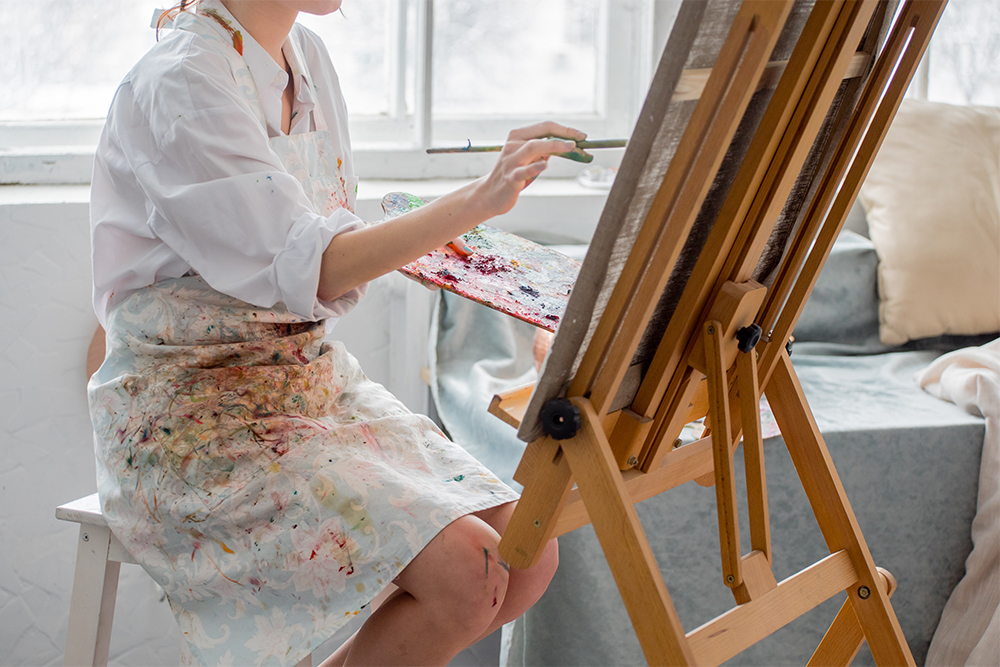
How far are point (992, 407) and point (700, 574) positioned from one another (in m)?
0.64

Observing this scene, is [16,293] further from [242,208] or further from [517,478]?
[517,478]

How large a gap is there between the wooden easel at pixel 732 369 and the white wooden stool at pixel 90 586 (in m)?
0.52

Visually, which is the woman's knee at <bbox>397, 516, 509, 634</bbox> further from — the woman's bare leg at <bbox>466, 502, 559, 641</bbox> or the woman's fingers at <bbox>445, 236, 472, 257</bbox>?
the woman's fingers at <bbox>445, 236, 472, 257</bbox>

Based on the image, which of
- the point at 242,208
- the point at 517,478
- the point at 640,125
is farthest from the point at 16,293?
the point at 640,125

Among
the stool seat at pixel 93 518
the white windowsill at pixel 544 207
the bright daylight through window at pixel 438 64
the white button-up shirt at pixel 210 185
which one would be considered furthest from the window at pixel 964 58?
the stool seat at pixel 93 518

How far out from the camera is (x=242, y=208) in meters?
0.92

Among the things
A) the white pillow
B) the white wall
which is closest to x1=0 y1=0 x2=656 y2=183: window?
the white wall

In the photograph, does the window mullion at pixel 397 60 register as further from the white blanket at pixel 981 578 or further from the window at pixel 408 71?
the white blanket at pixel 981 578

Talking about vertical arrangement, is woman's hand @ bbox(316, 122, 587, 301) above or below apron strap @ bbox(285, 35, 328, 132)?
below

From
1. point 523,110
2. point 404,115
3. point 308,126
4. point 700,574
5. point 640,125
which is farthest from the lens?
point 523,110

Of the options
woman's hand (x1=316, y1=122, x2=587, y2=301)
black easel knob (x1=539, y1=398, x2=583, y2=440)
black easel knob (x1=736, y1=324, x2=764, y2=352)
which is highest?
woman's hand (x1=316, y1=122, x2=587, y2=301)

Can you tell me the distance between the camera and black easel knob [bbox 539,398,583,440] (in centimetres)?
77

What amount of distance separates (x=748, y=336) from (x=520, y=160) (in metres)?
0.30

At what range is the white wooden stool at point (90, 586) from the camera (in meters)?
1.09
